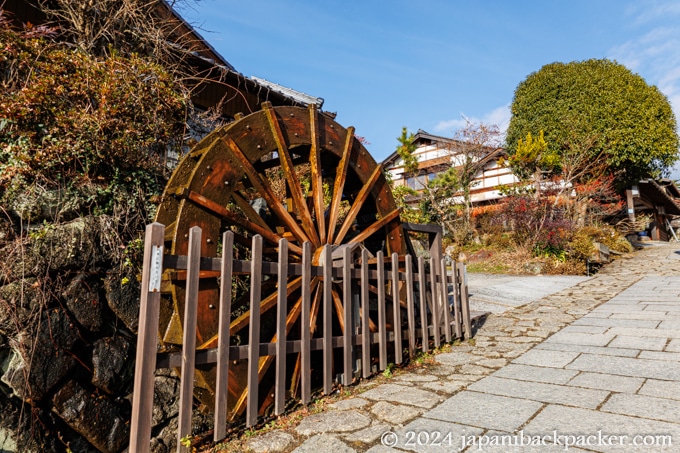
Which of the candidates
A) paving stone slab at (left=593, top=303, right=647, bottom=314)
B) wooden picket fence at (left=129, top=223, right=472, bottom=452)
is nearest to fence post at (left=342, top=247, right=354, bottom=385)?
wooden picket fence at (left=129, top=223, right=472, bottom=452)

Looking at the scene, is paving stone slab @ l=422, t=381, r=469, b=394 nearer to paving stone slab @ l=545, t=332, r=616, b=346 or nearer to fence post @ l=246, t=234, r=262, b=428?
fence post @ l=246, t=234, r=262, b=428

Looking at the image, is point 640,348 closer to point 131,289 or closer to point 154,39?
point 131,289

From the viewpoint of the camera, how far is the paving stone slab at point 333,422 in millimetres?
2562

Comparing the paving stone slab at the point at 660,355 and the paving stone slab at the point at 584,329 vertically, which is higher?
the paving stone slab at the point at 584,329

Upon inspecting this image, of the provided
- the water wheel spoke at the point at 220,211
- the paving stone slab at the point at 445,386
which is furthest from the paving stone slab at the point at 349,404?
the water wheel spoke at the point at 220,211

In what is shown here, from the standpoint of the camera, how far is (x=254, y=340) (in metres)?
2.63

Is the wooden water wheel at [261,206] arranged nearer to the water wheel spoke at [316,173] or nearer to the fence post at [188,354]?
the water wheel spoke at [316,173]

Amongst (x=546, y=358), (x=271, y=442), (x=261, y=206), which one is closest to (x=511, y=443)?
(x=271, y=442)

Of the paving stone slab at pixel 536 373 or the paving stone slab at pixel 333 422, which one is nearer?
the paving stone slab at pixel 333 422

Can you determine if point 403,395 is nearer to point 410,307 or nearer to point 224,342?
point 410,307

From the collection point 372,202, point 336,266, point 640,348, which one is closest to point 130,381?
point 336,266

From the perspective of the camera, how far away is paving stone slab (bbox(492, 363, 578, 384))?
3.32 meters

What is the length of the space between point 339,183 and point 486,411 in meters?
2.66

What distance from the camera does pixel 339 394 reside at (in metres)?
3.25
